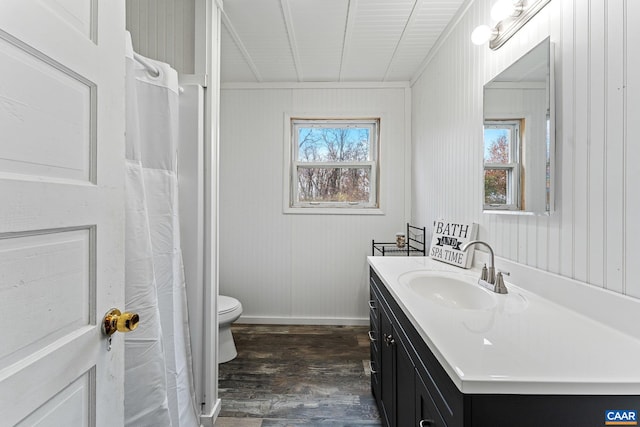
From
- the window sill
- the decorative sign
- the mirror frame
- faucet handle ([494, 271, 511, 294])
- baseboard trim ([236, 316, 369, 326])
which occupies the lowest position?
baseboard trim ([236, 316, 369, 326])

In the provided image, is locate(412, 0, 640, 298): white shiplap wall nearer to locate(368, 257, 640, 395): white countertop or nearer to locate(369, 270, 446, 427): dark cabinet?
locate(368, 257, 640, 395): white countertop

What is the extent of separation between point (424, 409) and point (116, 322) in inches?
33.6

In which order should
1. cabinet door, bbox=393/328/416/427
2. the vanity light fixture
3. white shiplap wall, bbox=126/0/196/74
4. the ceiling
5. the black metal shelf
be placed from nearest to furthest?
cabinet door, bbox=393/328/416/427, the vanity light fixture, white shiplap wall, bbox=126/0/196/74, the ceiling, the black metal shelf

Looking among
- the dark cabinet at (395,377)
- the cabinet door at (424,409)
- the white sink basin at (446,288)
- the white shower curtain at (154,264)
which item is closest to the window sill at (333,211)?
the dark cabinet at (395,377)

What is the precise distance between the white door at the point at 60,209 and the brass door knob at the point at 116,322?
0.05 feet

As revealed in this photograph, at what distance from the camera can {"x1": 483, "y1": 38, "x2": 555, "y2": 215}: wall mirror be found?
117 centimetres

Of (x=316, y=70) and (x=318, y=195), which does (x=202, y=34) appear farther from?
(x=318, y=195)

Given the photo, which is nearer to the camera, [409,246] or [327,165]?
[409,246]

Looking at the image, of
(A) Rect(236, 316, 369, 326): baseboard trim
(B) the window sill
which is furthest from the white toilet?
(B) the window sill

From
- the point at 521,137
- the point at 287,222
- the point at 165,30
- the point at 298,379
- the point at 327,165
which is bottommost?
the point at 298,379

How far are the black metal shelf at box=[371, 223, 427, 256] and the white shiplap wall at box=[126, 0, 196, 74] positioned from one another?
1957 millimetres

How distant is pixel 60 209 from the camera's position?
622 mm

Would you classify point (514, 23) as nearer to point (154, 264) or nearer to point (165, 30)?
point (165, 30)

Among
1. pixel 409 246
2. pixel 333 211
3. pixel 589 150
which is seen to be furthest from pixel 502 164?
pixel 333 211
